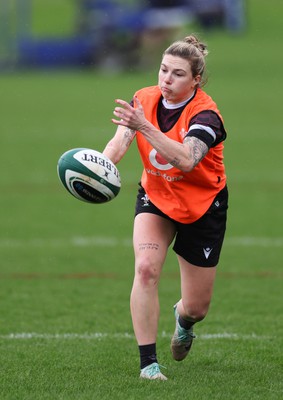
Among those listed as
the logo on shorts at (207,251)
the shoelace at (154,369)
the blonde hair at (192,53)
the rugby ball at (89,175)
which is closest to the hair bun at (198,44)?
the blonde hair at (192,53)

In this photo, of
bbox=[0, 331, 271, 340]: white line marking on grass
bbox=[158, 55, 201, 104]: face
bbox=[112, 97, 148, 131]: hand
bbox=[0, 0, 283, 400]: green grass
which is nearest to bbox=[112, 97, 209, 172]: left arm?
bbox=[112, 97, 148, 131]: hand

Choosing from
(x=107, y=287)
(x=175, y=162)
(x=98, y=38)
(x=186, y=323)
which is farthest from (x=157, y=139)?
(x=98, y=38)

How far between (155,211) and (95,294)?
2850 millimetres

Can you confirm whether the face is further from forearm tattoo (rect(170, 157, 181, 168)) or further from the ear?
forearm tattoo (rect(170, 157, 181, 168))

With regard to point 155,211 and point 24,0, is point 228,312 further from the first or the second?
point 24,0

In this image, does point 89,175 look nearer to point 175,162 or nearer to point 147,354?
point 175,162

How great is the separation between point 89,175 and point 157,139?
0.57 meters

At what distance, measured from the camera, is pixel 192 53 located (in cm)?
624

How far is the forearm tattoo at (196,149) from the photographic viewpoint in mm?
5941

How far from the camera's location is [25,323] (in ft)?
26.0

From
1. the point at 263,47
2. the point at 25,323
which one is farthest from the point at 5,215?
the point at 263,47

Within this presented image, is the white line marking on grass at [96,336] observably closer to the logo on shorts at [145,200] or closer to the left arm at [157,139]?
the logo on shorts at [145,200]

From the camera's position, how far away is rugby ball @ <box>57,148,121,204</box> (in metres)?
6.20

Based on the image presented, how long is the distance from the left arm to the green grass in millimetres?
1310
